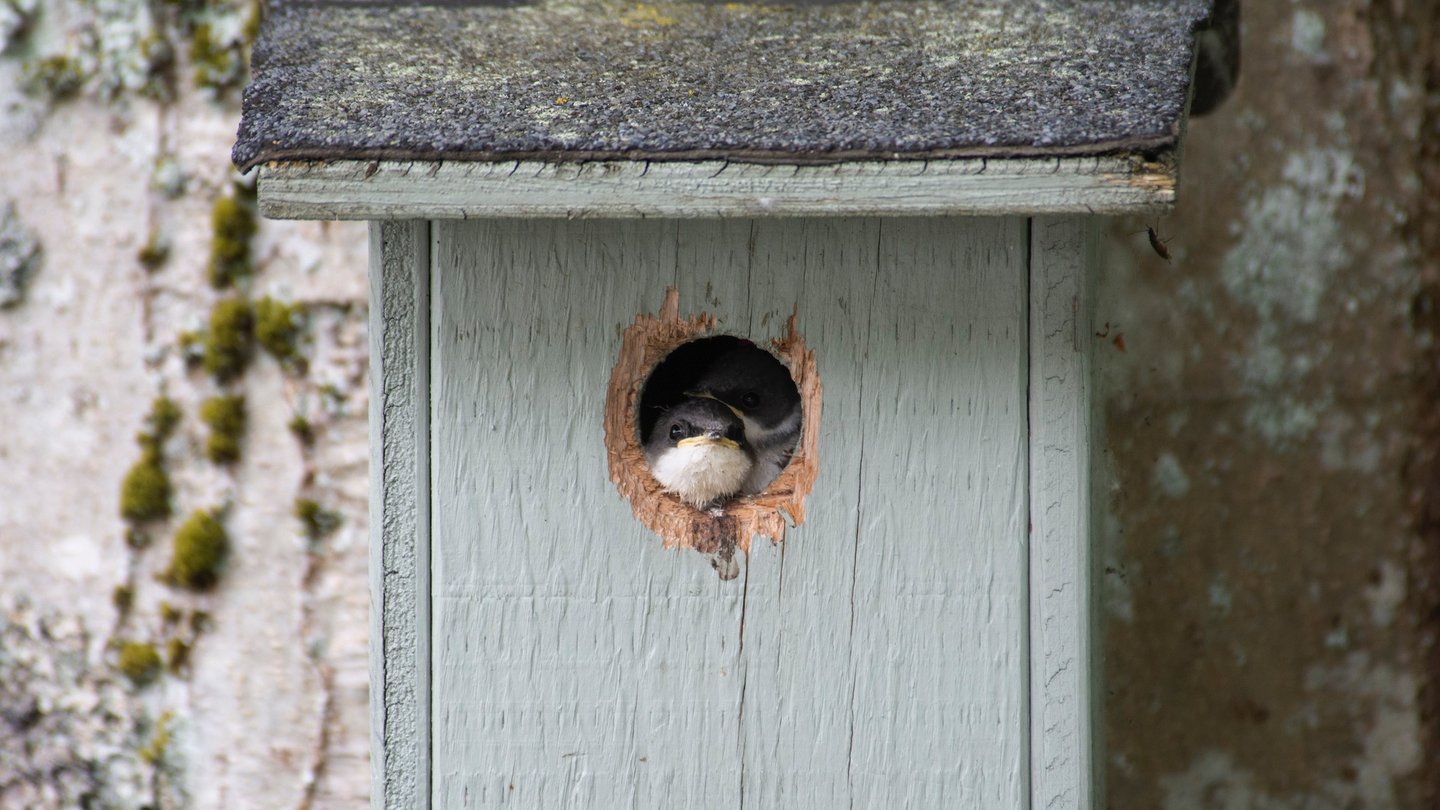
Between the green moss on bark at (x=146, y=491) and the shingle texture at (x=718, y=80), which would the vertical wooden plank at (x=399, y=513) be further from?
the green moss on bark at (x=146, y=491)

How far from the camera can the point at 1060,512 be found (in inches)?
62.0

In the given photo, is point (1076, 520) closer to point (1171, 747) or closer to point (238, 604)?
point (1171, 747)

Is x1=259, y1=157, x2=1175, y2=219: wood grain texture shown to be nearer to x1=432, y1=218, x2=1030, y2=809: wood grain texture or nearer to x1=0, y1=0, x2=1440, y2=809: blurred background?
x1=432, y1=218, x2=1030, y2=809: wood grain texture

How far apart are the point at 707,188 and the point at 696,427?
823mm

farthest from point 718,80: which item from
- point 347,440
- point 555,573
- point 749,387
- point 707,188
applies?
point 347,440

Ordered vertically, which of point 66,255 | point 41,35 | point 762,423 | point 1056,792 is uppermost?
point 41,35

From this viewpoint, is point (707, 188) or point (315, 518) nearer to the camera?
point (707, 188)

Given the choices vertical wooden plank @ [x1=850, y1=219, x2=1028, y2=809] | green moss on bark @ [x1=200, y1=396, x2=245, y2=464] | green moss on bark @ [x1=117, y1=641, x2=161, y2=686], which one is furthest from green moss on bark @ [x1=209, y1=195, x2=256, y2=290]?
vertical wooden plank @ [x1=850, y1=219, x2=1028, y2=809]

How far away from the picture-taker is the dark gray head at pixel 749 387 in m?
2.38

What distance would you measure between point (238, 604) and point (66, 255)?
2.38 feet

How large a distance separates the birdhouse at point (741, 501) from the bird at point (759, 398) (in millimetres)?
642

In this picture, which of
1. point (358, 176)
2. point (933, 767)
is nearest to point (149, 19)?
point (358, 176)

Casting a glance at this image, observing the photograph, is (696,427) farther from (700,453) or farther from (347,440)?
(347,440)

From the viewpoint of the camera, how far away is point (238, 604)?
254 cm
